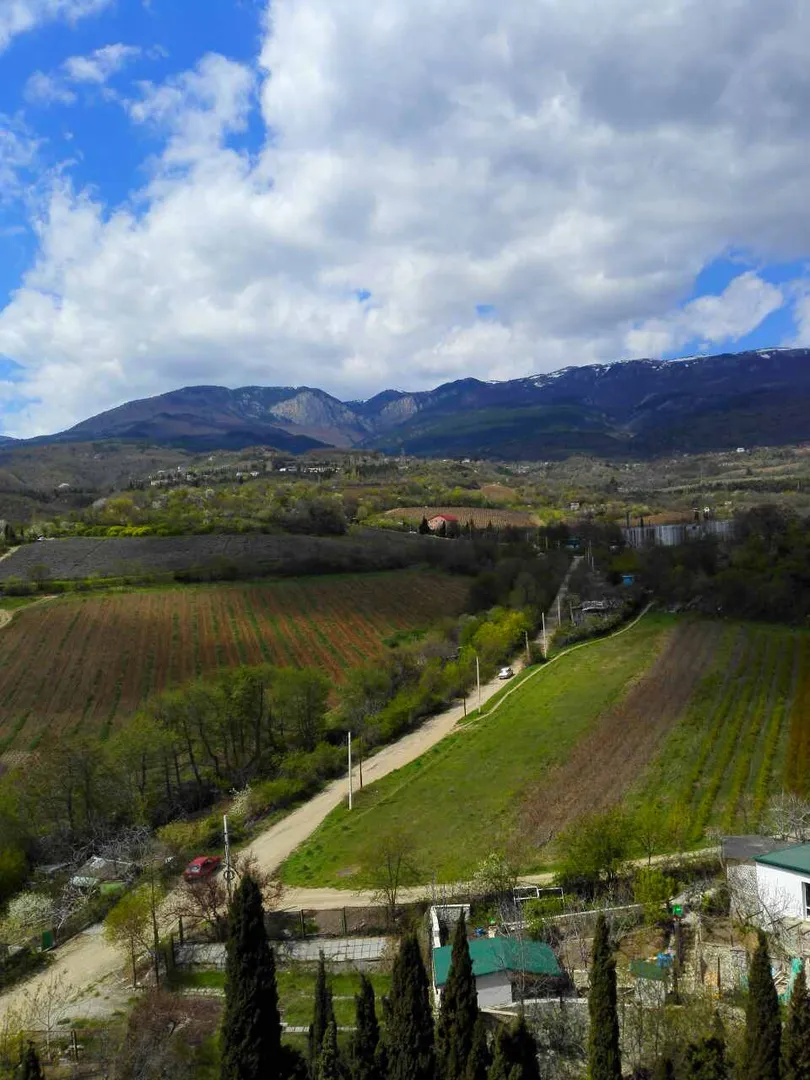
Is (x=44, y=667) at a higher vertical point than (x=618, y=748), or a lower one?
higher


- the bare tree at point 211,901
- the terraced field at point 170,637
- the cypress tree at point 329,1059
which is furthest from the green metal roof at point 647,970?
the terraced field at point 170,637

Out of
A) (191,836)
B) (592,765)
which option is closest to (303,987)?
(191,836)

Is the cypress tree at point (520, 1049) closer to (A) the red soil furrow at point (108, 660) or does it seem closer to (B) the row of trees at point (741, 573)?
(A) the red soil furrow at point (108, 660)

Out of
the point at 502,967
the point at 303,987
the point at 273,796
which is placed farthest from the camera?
the point at 273,796

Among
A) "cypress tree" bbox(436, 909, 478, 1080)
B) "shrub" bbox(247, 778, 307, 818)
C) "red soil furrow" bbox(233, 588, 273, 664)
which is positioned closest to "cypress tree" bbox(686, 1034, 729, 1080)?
"cypress tree" bbox(436, 909, 478, 1080)

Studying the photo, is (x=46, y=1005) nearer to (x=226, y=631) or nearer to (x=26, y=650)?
(x=26, y=650)

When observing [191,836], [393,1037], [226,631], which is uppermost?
[226,631]

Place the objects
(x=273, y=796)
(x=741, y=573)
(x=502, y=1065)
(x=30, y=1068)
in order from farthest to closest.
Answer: (x=741, y=573)
(x=273, y=796)
(x=502, y=1065)
(x=30, y=1068)
